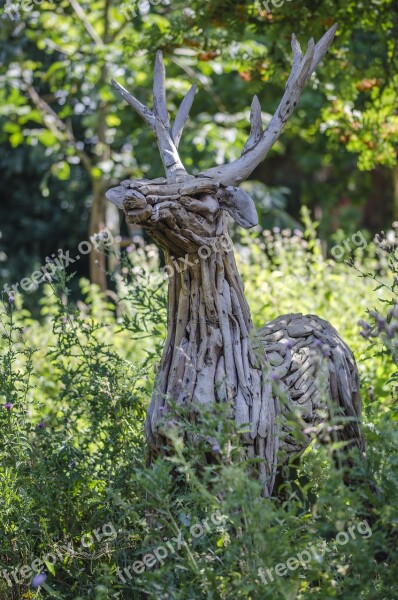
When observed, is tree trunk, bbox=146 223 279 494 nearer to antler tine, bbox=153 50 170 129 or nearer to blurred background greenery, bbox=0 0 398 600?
blurred background greenery, bbox=0 0 398 600

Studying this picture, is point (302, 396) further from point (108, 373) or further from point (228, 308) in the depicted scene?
point (108, 373)

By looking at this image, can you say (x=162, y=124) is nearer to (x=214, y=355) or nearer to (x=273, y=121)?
(x=273, y=121)

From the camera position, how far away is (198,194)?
2.93 meters

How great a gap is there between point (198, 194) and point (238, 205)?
0.16m

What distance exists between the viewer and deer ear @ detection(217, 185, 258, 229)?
117 inches

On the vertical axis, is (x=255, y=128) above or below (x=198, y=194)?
above

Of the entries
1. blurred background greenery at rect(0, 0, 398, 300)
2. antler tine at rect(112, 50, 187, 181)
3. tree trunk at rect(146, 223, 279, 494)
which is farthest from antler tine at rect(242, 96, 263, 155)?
blurred background greenery at rect(0, 0, 398, 300)

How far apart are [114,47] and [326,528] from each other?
594 centimetres

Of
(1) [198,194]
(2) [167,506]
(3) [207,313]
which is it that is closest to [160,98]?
(1) [198,194]

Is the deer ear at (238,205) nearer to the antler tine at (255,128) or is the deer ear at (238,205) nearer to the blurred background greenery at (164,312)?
the antler tine at (255,128)

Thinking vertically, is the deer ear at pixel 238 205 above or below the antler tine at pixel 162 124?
below

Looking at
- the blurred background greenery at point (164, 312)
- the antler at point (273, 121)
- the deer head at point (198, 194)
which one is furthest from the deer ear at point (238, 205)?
the blurred background greenery at point (164, 312)

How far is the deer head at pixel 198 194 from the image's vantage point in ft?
9.18

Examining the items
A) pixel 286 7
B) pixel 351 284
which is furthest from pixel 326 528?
pixel 351 284
